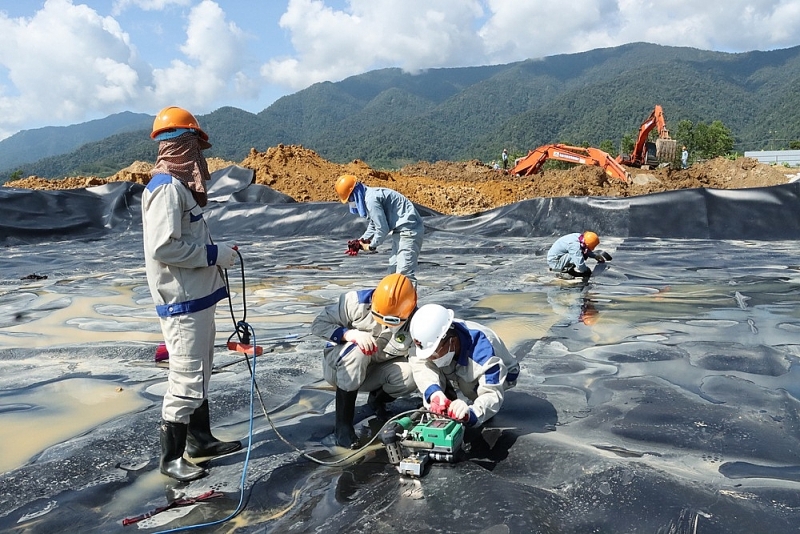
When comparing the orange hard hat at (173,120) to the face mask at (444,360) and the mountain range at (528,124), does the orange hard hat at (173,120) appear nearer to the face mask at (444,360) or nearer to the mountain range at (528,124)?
the face mask at (444,360)

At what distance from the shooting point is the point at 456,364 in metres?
2.75

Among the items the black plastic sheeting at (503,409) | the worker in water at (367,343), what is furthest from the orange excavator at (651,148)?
the worker in water at (367,343)

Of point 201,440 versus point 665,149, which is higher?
point 665,149

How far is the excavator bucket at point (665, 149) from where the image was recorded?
2088 cm

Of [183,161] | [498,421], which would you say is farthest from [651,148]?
[183,161]

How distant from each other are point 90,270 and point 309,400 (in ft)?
19.9

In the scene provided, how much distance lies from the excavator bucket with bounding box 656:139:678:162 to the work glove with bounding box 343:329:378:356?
20.6 m

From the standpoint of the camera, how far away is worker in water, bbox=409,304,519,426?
2.49 meters

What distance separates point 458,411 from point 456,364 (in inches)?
14.3

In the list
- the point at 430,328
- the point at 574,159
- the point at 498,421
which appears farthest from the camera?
the point at 574,159

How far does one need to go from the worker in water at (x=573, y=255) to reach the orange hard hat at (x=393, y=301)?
14.1 feet

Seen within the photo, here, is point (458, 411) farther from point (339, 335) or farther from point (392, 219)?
point (392, 219)

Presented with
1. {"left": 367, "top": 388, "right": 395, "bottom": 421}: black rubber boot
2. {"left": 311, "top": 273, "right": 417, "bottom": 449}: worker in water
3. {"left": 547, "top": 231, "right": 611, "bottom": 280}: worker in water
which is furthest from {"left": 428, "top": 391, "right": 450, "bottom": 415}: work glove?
{"left": 547, "top": 231, "right": 611, "bottom": 280}: worker in water

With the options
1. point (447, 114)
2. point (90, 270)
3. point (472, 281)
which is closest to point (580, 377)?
point (472, 281)
